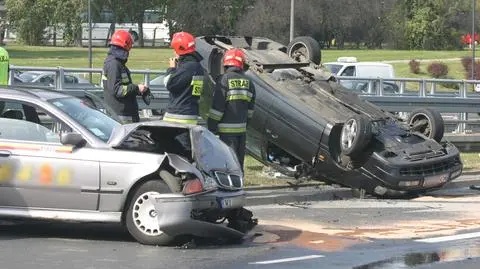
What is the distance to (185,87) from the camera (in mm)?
10234

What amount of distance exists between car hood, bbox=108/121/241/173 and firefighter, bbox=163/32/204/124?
4.67 ft

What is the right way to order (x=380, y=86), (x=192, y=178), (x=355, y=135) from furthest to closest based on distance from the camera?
(x=380, y=86) → (x=355, y=135) → (x=192, y=178)

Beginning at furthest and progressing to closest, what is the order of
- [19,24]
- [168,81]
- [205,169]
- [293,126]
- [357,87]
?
1. [19,24]
2. [357,87]
3. [293,126]
4. [168,81]
5. [205,169]

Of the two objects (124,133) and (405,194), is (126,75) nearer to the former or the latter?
(124,133)

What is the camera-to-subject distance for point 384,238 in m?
9.33

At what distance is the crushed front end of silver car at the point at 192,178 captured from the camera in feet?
26.9

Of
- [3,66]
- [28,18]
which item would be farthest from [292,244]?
Result: [28,18]

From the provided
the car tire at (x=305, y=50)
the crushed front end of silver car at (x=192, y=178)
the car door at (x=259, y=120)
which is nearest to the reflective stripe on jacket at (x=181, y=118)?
the crushed front end of silver car at (x=192, y=178)

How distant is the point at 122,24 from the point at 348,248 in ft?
264

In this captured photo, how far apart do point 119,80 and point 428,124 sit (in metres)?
5.37

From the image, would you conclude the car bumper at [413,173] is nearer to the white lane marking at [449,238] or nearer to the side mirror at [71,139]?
the white lane marking at [449,238]

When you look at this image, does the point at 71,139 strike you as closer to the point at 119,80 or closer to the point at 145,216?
the point at 145,216

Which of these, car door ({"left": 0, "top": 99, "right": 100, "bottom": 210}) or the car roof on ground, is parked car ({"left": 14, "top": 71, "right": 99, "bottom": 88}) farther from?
car door ({"left": 0, "top": 99, "right": 100, "bottom": 210})

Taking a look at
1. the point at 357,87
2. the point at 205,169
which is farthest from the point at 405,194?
the point at 357,87
